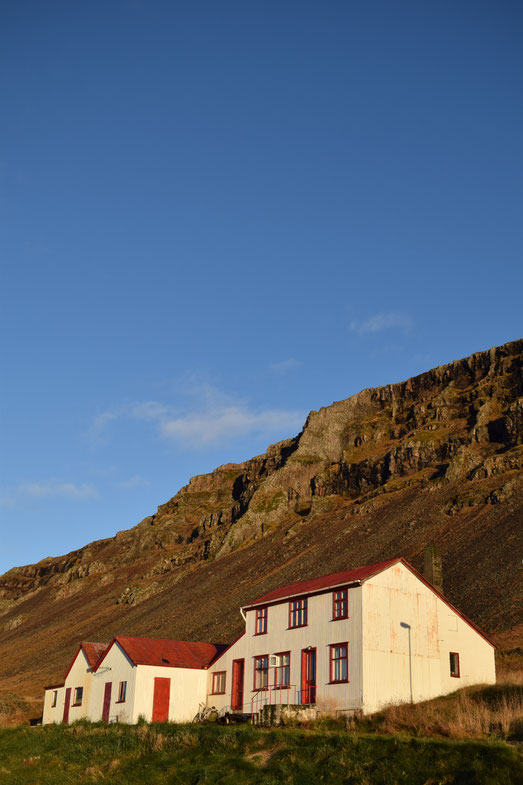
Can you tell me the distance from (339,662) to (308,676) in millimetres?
2360

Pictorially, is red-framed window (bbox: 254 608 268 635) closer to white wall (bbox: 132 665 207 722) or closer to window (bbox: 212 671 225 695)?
window (bbox: 212 671 225 695)

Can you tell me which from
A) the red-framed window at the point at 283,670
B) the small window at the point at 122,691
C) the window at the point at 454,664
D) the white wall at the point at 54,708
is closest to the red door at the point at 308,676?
the red-framed window at the point at 283,670

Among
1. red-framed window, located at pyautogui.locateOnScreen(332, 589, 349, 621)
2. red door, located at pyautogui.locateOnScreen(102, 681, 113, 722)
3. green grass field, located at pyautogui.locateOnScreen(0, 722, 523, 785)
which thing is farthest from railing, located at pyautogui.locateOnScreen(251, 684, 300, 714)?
red door, located at pyautogui.locateOnScreen(102, 681, 113, 722)

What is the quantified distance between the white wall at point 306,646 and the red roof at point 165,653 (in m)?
1.62

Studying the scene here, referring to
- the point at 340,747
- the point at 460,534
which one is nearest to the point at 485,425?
the point at 460,534

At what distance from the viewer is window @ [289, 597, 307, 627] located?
1447 inches

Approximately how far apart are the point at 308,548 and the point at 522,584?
43996mm

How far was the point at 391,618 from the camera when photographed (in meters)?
34.5

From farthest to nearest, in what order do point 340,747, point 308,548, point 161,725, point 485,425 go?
point 485,425 < point 308,548 < point 161,725 < point 340,747

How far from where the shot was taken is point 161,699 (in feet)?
132

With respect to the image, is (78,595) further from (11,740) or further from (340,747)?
→ (340,747)

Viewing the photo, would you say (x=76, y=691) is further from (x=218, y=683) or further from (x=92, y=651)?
(x=218, y=683)

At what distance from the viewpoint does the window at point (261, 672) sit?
37781mm

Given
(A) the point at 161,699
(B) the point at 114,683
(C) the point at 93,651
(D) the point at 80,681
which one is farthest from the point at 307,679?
(D) the point at 80,681
